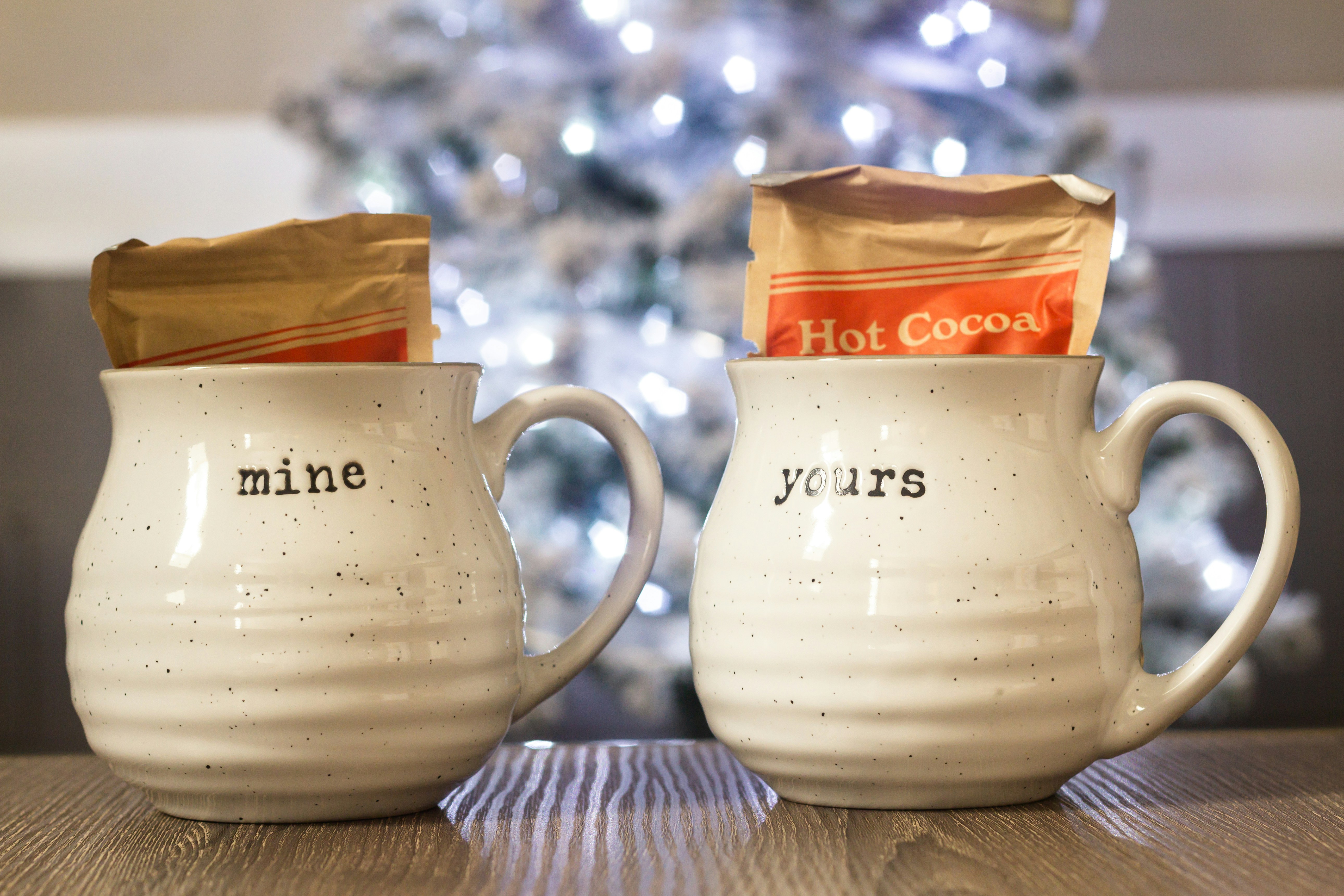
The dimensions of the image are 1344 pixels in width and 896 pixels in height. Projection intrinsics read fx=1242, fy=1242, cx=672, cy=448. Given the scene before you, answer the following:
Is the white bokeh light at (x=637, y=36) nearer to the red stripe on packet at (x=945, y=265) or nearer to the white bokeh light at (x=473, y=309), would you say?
the white bokeh light at (x=473, y=309)

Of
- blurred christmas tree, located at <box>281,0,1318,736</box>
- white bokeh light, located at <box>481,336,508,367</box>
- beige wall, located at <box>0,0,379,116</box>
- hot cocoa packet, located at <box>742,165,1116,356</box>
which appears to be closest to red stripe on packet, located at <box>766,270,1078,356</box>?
hot cocoa packet, located at <box>742,165,1116,356</box>

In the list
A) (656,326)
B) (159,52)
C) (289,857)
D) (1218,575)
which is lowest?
(1218,575)

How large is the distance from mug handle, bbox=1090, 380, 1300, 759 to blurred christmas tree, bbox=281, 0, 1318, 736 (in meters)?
1.07

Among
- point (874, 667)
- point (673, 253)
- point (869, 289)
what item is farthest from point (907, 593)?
point (673, 253)

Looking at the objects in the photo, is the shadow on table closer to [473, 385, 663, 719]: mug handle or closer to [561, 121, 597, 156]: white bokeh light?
[473, 385, 663, 719]: mug handle

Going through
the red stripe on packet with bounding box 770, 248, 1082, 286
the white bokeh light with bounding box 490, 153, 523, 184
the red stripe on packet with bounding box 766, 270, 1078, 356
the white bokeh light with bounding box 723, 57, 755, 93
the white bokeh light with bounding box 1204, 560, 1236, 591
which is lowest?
the white bokeh light with bounding box 1204, 560, 1236, 591

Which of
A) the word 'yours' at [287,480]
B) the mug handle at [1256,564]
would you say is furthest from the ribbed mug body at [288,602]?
the mug handle at [1256,564]

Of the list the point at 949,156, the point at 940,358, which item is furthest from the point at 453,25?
the point at 940,358

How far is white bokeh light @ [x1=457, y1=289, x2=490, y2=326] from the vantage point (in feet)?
5.45

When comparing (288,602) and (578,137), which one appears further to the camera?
(578,137)

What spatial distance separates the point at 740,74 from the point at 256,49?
1.06 m

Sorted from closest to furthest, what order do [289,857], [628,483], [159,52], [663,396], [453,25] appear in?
[289,857] → [628,483] → [663,396] → [453,25] → [159,52]

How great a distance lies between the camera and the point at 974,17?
1.69 meters

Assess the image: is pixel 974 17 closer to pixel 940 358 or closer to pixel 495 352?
pixel 495 352
